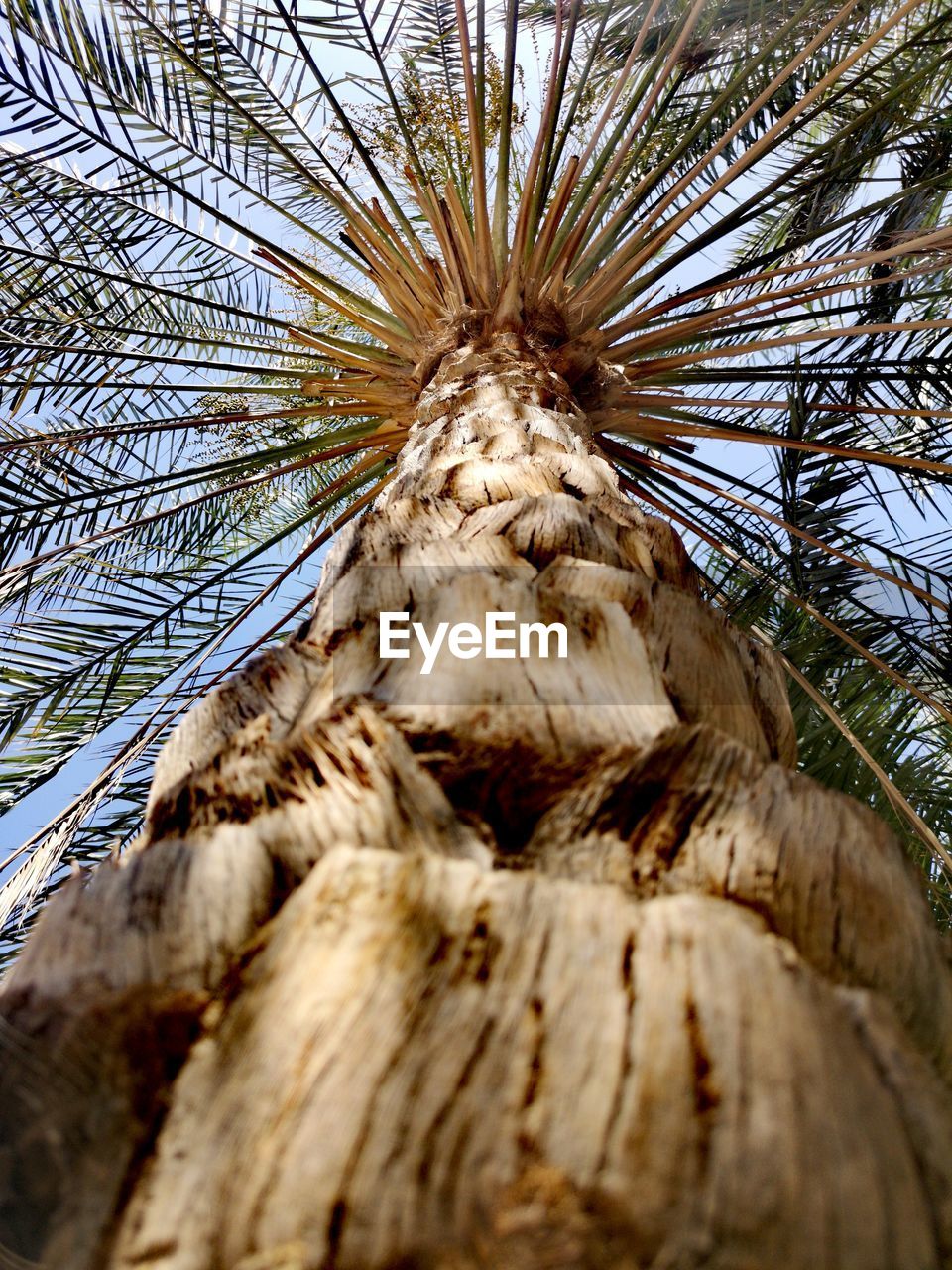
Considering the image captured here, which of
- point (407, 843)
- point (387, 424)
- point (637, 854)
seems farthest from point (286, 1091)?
point (387, 424)

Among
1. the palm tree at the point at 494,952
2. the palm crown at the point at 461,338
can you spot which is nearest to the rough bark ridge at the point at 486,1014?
the palm tree at the point at 494,952

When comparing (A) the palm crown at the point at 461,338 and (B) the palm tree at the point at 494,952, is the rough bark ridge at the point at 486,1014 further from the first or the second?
(A) the palm crown at the point at 461,338

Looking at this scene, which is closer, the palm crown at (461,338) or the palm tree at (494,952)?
the palm tree at (494,952)

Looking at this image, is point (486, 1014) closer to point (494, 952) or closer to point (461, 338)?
point (494, 952)

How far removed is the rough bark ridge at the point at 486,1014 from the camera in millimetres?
616

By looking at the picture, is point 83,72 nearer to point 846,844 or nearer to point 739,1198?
point 846,844

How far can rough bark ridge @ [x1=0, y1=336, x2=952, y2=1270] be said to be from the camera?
0.62 meters

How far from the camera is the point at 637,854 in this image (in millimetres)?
897

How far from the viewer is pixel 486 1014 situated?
2.33 feet

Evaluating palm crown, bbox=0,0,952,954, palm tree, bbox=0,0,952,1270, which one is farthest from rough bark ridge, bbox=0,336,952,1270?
palm crown, bbox=0,0,952,954

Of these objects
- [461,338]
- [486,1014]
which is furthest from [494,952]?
[461,338]

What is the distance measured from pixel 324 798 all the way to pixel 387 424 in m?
3.05

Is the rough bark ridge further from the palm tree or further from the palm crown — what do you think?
the palm crown

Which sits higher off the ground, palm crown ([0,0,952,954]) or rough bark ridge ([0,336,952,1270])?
palm crown ([0,0,952,954])
